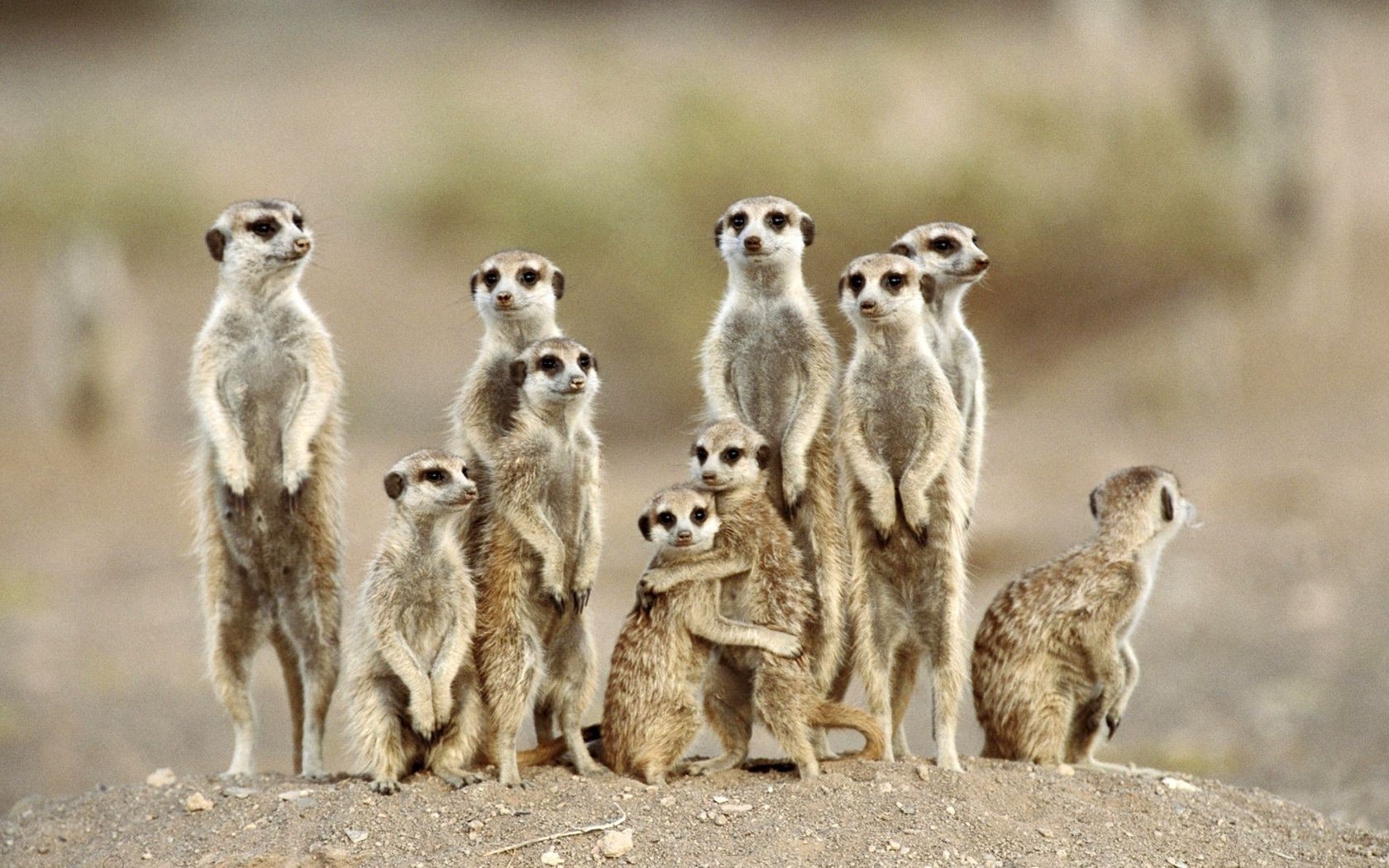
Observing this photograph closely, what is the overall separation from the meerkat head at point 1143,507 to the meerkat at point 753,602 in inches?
34.8

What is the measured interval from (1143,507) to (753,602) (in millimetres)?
1144

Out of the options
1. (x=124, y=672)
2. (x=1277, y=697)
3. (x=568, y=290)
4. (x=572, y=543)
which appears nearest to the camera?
(x=572, y=543)

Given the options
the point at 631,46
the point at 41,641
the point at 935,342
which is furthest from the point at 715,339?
the point at 631,46

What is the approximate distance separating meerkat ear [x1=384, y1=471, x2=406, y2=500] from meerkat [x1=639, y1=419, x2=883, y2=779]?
672 mm

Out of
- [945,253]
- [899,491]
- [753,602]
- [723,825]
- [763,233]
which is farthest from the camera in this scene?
[945,253]

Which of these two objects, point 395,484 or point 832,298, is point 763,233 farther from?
point 832,298

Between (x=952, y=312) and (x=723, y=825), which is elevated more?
(x=952, y=312)

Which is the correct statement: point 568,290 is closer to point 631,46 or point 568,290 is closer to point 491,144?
point 491,144

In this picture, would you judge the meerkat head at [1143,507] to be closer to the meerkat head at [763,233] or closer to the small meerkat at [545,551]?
the meerkat head at [763,233]

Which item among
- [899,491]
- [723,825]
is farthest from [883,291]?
[723,825]

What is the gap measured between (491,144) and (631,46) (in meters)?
5.69

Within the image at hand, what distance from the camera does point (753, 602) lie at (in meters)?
4.12

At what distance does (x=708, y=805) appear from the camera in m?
3.83

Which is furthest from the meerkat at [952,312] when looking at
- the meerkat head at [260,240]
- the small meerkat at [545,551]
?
the meerkat head at [260,240]
